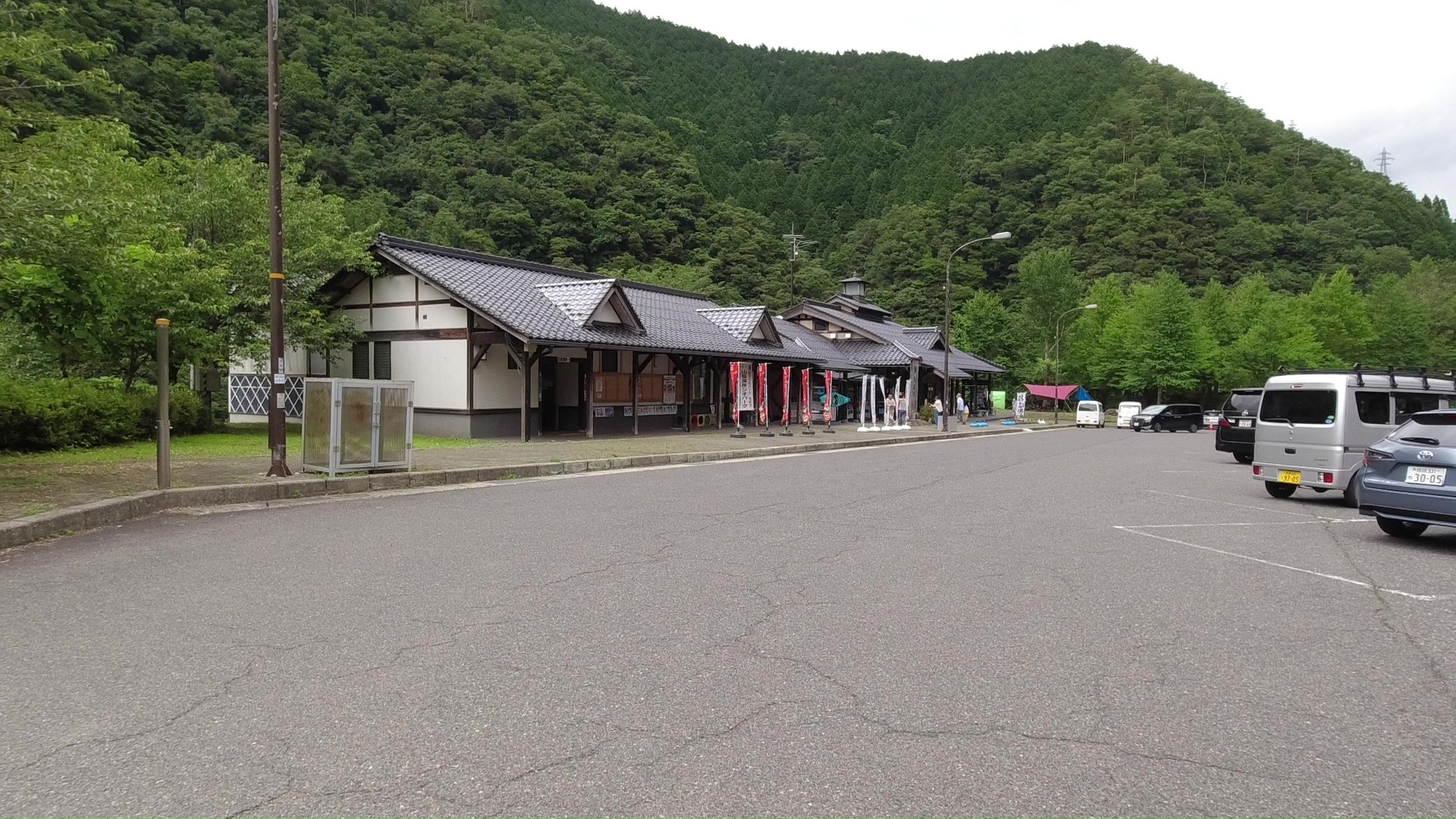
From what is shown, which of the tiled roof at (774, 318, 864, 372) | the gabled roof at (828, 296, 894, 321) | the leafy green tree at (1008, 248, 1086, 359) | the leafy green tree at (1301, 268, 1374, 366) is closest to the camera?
the tiled roof at (774, 318, 864, 372)

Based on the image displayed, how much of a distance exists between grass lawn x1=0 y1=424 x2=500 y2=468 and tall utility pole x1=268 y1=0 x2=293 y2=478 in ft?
9.67

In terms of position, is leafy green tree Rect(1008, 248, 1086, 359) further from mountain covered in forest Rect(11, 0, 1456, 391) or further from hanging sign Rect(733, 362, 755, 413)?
hanging sign Rect(733, 362, 755, 413)

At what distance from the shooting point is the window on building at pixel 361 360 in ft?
79.3

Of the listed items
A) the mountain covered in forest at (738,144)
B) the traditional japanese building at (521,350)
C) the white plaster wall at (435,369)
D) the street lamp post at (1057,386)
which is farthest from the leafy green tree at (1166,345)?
the white plaster wall at (435,369)

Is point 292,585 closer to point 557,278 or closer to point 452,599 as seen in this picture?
point 452,599

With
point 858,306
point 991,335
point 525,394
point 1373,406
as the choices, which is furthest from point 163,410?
point 991,335

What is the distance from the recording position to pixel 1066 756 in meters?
3.38

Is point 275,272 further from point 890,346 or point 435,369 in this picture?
point 890,346

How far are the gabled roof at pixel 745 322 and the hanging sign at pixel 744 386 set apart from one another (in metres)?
3.35

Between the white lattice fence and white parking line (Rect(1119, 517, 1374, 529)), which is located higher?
the white lattice fence

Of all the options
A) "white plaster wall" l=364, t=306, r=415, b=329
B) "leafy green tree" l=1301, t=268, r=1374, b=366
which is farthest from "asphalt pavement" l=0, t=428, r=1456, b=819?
"leafy green tree" l=1301, t=268, r=1374, b=366

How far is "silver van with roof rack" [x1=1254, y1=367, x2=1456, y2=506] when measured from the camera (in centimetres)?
1201

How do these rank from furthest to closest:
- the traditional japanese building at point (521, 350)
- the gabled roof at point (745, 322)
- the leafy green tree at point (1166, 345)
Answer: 1. the leafy green tree at point (1166, 345)
2. the gabled roof at point (745, 322)
3. the traditional japanese building at point (521, 350)

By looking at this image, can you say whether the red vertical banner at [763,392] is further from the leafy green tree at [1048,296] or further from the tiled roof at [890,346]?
the leafy green tree at [1048,296]
